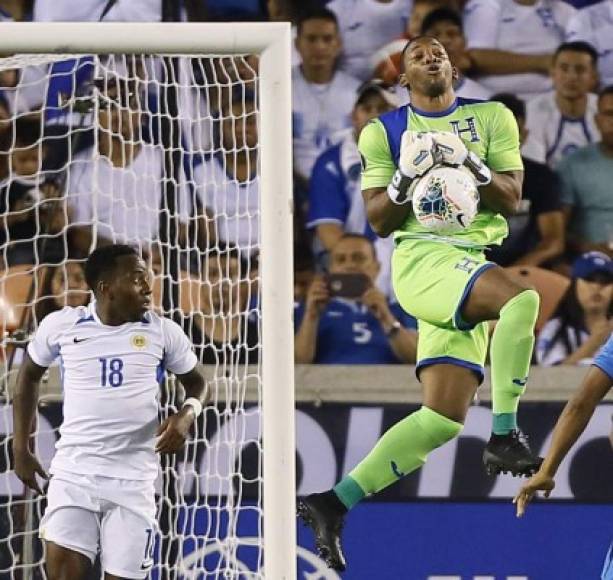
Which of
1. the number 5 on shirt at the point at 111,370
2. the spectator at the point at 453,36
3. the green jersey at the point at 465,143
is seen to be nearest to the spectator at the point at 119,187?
the number 5 on shirt at the point at 111,370

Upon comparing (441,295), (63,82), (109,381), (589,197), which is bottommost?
(109,381)

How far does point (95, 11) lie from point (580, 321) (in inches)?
83.4

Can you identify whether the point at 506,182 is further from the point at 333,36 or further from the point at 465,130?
the point at 333,36

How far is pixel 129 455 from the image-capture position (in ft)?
15.4

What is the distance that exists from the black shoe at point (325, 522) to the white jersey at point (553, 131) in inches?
81.3

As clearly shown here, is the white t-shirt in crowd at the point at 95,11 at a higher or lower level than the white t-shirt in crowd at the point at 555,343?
higher

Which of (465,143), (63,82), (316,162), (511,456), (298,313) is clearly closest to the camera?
(511,456)

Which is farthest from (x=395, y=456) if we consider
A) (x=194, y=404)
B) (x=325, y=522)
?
(x=194, y=404)

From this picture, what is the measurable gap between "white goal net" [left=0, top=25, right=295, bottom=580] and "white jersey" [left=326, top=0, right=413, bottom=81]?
41 centimetres

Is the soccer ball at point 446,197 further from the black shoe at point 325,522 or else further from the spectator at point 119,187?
the spectator at point 119,187

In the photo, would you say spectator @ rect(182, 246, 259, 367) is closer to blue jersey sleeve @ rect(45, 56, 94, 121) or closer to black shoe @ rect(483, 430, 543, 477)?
blue jersey sleeve @ rect(45, 56, 94, 121)

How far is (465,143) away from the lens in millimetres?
4188

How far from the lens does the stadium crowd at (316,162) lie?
17.7 feet

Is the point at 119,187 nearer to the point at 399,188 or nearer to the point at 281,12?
the point at 281,12
